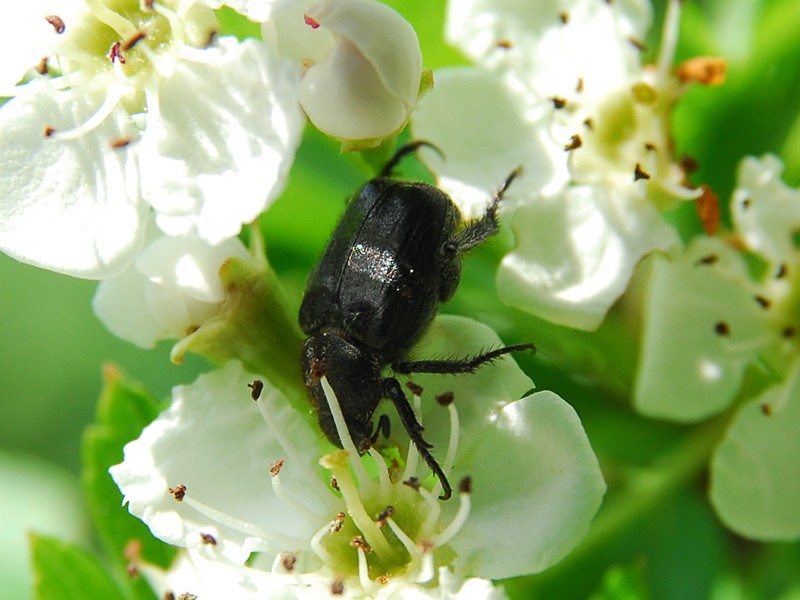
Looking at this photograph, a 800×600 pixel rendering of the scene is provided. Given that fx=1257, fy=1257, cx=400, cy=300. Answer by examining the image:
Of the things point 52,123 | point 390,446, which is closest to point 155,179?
Answer: point 52,123

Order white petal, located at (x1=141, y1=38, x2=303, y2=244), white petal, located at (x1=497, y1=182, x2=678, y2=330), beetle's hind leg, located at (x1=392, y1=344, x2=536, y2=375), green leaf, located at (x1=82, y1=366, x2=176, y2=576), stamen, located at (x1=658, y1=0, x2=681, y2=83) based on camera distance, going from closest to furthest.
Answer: white petal, located at (x1=141, y1=38, x2=303, y2=244) < beetle's hind leg, located at (x1=392, y1=344, x2=536, y2=375) < white petal, located at (x1=497, y1=182, x2=678, y2=330) < green leaf, located at (x1=82, y1=366, x2=176, y2=576) < stamen, located at (x1=658, y1=0, x2=681, y2=83)

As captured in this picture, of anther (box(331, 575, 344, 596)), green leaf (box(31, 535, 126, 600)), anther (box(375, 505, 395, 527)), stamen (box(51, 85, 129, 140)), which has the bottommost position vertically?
green leaf (box(31, 535, 126, 600))

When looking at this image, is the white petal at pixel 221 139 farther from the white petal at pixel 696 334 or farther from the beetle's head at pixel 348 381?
the white petal at pixel 696 334

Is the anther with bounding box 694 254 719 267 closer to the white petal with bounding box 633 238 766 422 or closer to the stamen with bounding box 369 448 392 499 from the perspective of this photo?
the white petal with bounding box 633 238 766 422

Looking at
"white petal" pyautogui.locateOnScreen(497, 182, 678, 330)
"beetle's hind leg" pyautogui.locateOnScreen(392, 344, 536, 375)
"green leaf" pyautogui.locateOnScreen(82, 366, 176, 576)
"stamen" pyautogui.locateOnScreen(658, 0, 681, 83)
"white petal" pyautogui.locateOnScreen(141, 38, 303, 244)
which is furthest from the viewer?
"stamen" pyautogui.locateOnScreen(658, 0, 681, 83)

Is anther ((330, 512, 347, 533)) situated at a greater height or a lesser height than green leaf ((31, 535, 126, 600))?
greater

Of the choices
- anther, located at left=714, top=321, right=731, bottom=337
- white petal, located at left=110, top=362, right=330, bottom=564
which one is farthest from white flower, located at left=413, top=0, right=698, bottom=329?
white petal, located at left=110, top=362, right=330, bottom=564

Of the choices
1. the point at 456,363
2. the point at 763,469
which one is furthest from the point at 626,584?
the point at 456,363

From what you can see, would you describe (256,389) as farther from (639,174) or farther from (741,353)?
(741,353)
